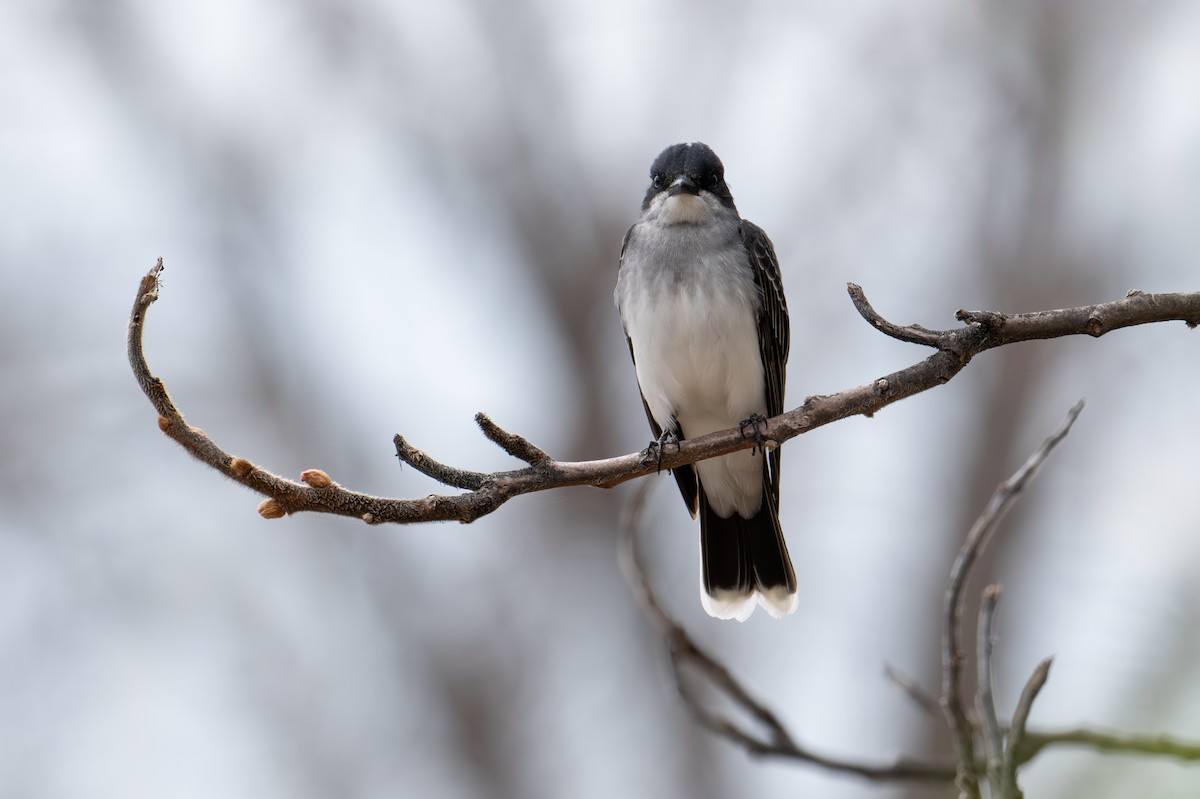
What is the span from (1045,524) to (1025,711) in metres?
8.19

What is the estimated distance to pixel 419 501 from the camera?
2.66 meters

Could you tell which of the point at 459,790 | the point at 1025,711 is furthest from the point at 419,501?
the point at 459,790

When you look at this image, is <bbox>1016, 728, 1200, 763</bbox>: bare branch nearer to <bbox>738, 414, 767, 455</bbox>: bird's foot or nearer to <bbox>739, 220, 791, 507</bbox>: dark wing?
<bbox>738, 414, 767, 455</bbox>: bird's foot

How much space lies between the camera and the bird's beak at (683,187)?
5.21 metres

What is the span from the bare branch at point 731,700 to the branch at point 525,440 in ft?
2.54

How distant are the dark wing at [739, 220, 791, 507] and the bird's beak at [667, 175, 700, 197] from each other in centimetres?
28

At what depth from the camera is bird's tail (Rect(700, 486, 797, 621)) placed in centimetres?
539

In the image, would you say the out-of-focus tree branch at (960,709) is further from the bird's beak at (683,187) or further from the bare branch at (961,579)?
the bird's beak at (683,187)

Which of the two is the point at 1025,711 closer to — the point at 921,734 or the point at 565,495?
the point at 921,734

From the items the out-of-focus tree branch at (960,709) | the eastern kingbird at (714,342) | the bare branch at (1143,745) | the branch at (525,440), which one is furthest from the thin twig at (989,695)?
the eastern kingbird at (714,342)

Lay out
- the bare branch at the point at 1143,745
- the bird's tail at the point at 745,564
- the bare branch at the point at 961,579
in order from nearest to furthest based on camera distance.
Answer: the bare branch at the point at 1143,745, the bare branch at the point at 961,579, the bird's tail at the point at 745,564

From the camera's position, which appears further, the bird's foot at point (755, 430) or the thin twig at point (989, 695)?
the bird's foot at point (755, 430)

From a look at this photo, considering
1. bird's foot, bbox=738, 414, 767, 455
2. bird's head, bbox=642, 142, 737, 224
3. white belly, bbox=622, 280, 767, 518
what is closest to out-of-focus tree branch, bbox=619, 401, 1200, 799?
bird's foot, bbox=738, 414, 767, 455

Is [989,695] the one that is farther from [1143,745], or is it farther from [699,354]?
[699,354]
